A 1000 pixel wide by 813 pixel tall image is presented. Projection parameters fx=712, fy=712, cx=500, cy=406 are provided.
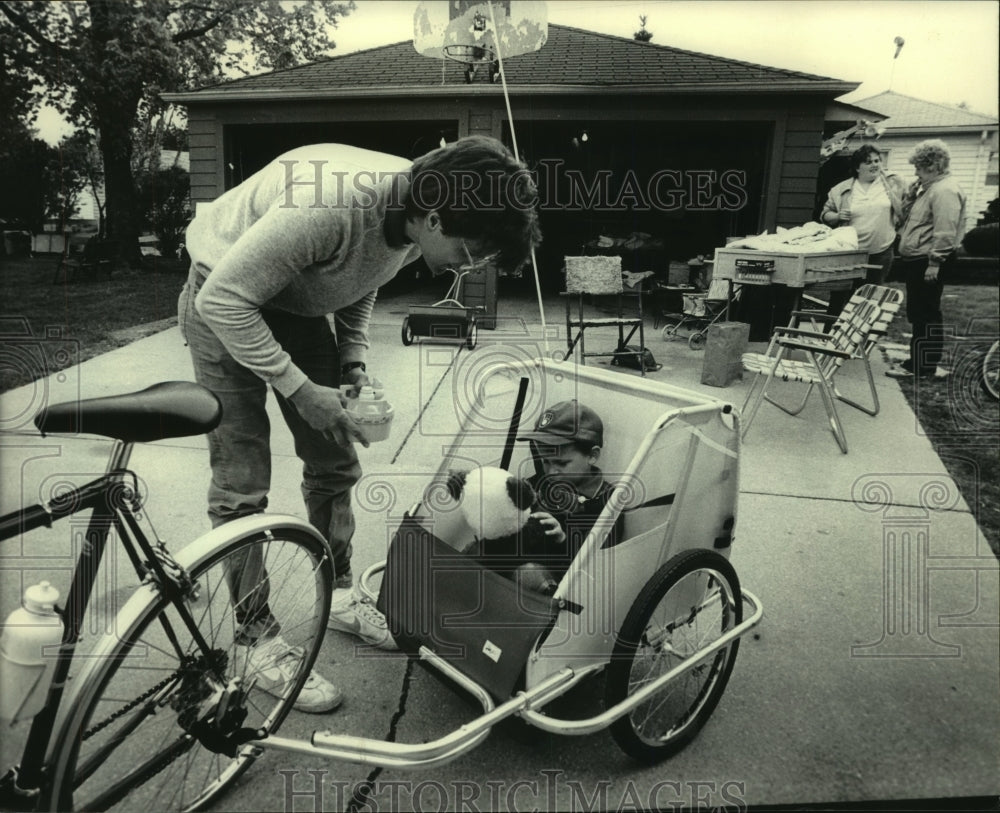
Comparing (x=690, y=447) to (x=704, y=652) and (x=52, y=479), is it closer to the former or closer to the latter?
(x=704, y=652)

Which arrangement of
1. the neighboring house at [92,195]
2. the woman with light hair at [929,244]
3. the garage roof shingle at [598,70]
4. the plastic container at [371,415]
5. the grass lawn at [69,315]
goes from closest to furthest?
the plastic container at [371,415] → the neighboring house at [92,195] → the grass lawn at [69,315] → the woman with light hair at [929,244] → the garage roof shingle at [598,70]

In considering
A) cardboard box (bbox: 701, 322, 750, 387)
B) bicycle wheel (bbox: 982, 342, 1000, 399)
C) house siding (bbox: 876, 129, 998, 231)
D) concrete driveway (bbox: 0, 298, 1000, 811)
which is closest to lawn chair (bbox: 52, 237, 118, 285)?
concrete driveway (bbox: 0, 298, 1000, 811)

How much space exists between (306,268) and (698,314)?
247 inches

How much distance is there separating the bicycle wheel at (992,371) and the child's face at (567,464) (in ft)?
15.6

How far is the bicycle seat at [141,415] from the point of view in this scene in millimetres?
1257

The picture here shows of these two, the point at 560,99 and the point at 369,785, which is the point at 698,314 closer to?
the point at 560,99

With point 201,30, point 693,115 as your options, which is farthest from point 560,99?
point 201,30

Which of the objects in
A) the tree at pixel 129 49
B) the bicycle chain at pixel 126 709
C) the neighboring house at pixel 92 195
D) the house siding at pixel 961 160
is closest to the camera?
the bicycle chain at pixel 126 709

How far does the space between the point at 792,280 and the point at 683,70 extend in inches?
109

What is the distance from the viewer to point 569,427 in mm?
2125

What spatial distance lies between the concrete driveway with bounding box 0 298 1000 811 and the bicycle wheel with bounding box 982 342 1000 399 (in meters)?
1.53

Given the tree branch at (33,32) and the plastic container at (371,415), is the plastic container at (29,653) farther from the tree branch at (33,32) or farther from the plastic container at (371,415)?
the tree branch at (33,32)

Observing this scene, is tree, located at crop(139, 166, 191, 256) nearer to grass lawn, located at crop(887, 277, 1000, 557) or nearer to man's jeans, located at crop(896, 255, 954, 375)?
grass lawn, located at crop(887, 277, 1000, 557)

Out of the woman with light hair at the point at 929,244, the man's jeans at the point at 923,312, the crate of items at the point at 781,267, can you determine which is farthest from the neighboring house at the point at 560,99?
the man's jeans at the point at 923,312
